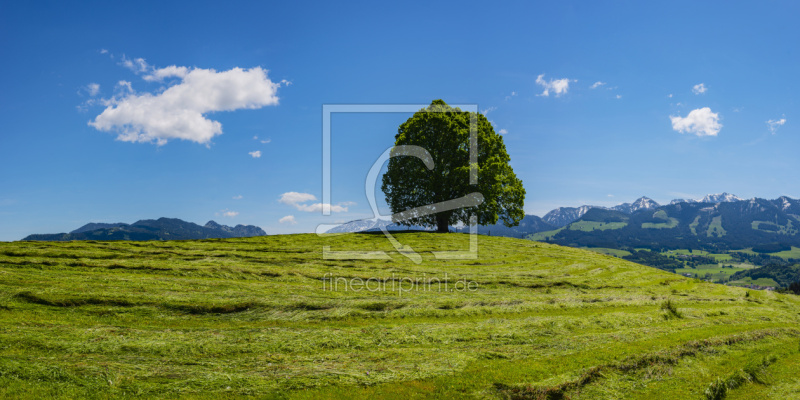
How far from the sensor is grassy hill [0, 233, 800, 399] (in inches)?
511

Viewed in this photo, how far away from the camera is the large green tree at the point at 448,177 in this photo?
58062mm

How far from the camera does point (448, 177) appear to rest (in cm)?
5844

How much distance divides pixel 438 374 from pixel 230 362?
25.1 feet

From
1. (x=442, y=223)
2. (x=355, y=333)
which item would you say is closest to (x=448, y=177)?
(x=442, y=223)

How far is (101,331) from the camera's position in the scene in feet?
53.5

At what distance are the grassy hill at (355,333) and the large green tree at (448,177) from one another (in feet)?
79.8

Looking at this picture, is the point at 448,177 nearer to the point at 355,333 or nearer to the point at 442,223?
the point at 442,223

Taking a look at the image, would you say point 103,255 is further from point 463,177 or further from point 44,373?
point 463,177

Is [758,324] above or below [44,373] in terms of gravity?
below

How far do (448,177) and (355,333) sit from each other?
139ft

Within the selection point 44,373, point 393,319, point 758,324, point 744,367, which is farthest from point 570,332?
point 44,373

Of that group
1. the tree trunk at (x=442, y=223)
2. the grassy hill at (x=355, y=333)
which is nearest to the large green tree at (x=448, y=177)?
the tree trunk at (x=442, y=223)

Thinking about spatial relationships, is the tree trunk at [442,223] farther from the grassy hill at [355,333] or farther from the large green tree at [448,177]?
the grassy hill at [355,333]

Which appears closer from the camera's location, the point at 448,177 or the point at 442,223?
the point at 448,177
